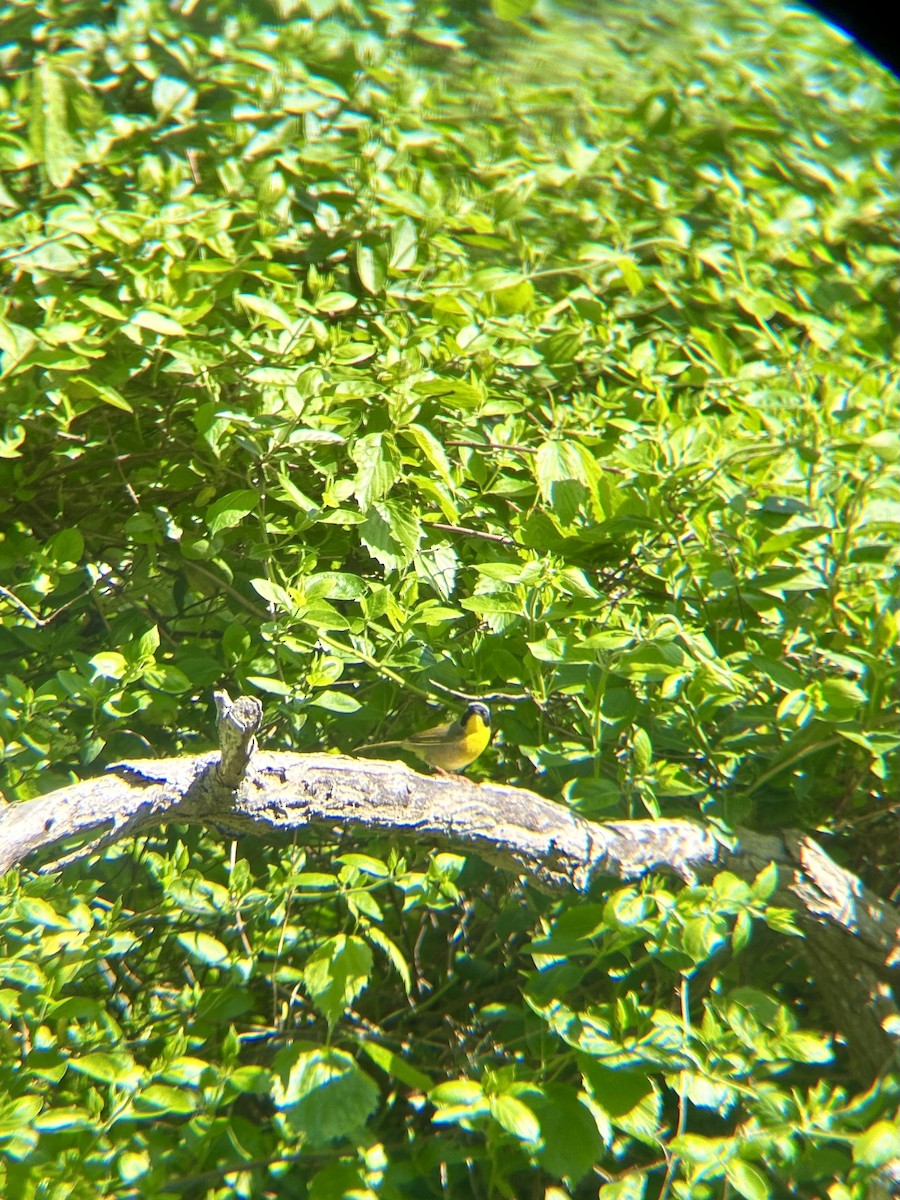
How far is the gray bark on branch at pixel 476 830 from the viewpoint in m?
1.74

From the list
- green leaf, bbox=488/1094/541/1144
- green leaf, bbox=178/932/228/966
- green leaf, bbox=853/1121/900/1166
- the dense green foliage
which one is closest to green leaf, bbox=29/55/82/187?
the dense green foliage

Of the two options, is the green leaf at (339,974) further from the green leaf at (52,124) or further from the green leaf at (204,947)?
the green leaf at (52,124)

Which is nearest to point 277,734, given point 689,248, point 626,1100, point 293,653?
point 293,653

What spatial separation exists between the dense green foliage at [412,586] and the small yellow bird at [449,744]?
0.27 feet

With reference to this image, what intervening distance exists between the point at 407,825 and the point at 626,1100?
0.63 meters

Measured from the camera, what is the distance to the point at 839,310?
123 inches

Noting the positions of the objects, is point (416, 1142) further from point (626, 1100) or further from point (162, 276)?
point (162, 276)

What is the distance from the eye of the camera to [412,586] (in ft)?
6.91

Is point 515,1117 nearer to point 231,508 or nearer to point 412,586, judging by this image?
point 412,586

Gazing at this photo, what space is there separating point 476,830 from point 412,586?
Result: 1.70ft

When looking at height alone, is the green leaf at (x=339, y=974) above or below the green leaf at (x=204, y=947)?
above

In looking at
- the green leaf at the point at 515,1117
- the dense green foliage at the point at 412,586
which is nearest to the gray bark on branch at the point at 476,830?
the dense green foliage at the point at 412,586

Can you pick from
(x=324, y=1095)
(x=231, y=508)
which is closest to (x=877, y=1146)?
(x=324, y=1095)

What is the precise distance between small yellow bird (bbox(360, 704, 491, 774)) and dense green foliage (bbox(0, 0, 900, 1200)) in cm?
8
